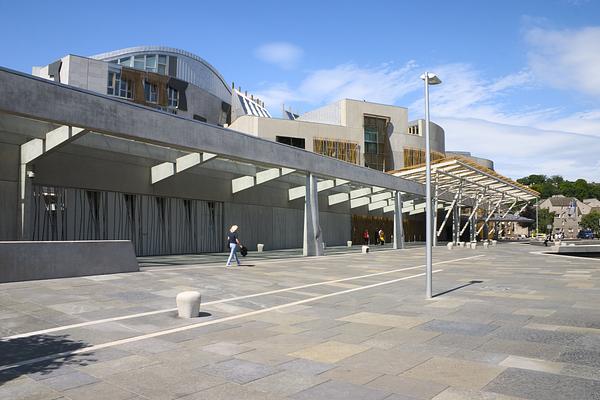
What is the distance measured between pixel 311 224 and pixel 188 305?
1693 cm

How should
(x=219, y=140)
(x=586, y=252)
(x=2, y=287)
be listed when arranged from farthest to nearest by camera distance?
(x=586, y=252)
(x=219, y=140)
(x=2, y=287)

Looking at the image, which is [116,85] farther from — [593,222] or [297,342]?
[593,222]

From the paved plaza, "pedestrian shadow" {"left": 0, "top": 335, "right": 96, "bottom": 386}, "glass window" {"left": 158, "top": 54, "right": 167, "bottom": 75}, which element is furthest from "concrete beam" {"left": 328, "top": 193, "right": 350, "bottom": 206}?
"glass window" {"left": 158, "top": 54, "right": 167, "bottom": 75}

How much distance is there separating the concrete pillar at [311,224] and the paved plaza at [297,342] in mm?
12042

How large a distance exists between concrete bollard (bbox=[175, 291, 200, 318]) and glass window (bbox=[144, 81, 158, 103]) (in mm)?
64137

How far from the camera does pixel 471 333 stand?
7.74 m

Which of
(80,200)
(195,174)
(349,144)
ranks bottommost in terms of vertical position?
(80,200)

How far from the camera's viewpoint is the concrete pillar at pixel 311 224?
83.9 ft

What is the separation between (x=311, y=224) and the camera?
25781 mm

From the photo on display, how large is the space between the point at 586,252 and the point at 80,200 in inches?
1553

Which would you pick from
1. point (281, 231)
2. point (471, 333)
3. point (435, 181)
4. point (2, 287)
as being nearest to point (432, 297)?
point (471, 333)

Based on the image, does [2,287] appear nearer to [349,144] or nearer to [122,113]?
[122,113]

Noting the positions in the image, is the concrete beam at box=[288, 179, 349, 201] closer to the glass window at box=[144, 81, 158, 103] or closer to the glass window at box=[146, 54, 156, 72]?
the glass window at box=[144, 81, 158, 103]

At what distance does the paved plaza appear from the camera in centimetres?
517
